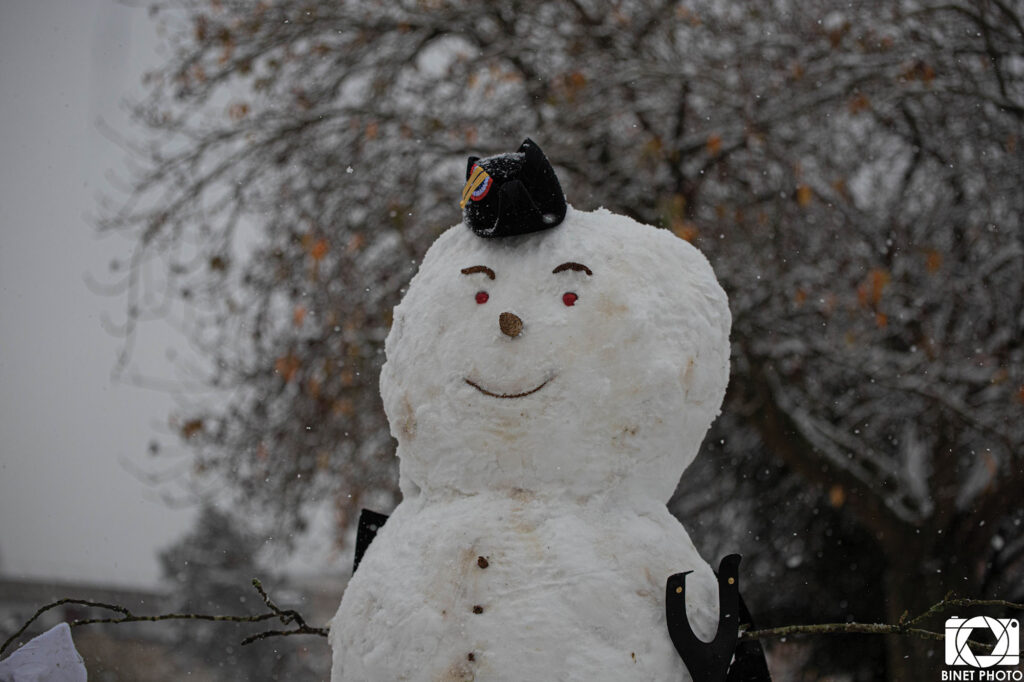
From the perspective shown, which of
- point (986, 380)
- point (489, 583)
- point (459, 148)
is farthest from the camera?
point (459, 148)

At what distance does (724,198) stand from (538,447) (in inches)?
158

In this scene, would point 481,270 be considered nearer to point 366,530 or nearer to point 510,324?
→ point 510,324

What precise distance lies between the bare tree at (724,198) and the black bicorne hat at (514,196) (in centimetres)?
312

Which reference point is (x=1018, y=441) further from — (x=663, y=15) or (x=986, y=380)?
(x=663, y=15)

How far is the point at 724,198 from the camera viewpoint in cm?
550

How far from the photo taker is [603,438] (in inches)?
72.7

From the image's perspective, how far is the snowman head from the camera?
6.04ft

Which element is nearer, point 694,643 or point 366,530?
point 694,643

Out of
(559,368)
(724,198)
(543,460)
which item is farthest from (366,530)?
(724,198)

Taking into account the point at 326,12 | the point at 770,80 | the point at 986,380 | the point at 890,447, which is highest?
the point at 326,12

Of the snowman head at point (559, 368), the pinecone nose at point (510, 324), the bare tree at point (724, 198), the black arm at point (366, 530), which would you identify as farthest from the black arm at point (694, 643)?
the bare tree at point (724, 198)

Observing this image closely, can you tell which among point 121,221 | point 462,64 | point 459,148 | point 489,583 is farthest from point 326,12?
point 489,583

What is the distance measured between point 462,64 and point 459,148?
0.76 metres

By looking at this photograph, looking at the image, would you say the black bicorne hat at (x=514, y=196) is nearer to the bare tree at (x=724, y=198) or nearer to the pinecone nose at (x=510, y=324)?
the pinecone nose at (x=510, y=324)
